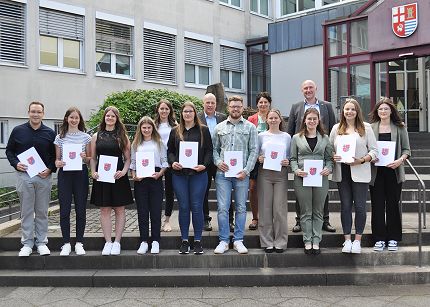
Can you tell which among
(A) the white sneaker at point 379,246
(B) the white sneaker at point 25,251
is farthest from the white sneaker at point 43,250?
(A) the white sneaker at point 379,246

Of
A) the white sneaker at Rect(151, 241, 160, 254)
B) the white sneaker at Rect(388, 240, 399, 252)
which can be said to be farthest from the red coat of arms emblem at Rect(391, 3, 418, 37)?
the white sneaker at Rect(151, 241, 160, 254)

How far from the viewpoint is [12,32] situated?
15.1 m

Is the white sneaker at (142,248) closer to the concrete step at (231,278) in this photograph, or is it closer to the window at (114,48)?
the concrete step at (231,278)

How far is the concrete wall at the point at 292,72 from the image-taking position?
2052cm

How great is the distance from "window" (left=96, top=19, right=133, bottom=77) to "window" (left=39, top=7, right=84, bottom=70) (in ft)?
2.83

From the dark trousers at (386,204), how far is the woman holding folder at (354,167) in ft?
0.85

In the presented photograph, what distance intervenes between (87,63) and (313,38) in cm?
991

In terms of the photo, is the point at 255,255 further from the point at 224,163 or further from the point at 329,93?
the point at 329,93

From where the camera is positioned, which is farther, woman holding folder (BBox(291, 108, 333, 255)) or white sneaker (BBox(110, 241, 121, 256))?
white sneaker (BBox(110, 241, 121, 256))

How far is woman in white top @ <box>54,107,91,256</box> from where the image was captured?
6321mm

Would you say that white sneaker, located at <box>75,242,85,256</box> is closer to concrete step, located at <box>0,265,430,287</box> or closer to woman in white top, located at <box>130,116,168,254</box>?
concrete step, located at <box>0,265,430,287</box>

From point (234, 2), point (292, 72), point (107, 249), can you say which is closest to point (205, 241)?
point (107, 249)

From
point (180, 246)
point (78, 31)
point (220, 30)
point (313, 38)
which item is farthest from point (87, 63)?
point (180, 246)

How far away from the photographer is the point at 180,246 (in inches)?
261
